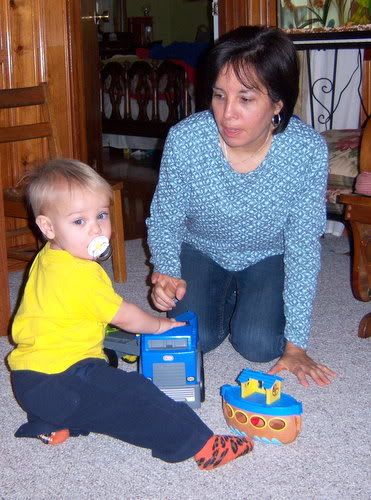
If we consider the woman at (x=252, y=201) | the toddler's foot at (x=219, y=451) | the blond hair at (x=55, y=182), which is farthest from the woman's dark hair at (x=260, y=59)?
the toddler's foot at (x=219, y=451)

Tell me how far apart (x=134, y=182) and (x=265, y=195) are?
2.90 meters

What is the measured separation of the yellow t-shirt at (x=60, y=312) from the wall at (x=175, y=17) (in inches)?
304

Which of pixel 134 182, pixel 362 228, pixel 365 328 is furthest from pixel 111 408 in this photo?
pixel 134 182

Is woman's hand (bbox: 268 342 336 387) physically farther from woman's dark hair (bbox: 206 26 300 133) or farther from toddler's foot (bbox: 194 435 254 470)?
woman's dark hair (bbox: 206 26 300 133)

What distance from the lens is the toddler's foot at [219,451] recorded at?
4.33 feet

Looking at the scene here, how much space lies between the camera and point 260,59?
1545 mm

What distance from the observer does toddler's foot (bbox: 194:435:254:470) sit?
4.33 feet

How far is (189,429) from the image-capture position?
4.36 ft

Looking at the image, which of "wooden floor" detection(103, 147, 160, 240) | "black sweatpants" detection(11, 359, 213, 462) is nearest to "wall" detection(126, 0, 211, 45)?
"wooden floor" detection(103, 147, 160, 240)

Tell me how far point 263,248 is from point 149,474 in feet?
2.34

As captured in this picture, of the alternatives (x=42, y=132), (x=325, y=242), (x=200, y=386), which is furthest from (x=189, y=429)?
(x=325, y=242)

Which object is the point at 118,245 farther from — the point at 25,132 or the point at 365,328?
the point at 365,328

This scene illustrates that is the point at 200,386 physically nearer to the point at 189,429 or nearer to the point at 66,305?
the point at 189,429

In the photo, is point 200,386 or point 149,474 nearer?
point 149,474
